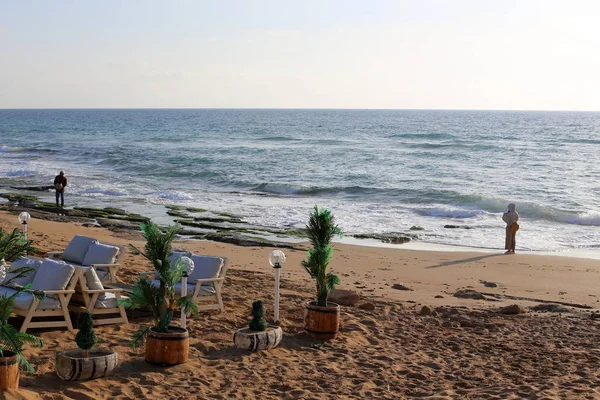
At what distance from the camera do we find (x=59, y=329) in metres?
8.49

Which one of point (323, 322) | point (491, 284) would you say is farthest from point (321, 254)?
point (491, 284)

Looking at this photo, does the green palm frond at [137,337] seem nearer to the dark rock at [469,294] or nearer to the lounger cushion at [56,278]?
the lounger cushion at [56,278]

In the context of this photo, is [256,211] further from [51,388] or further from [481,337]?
[51,388]

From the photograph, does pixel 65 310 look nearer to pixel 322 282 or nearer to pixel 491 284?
pixel 322 282

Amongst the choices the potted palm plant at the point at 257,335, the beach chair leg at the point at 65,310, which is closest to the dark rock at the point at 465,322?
the potted palm plant at the point at 257,335

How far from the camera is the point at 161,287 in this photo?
767cm

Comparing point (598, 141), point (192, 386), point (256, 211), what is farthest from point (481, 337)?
point (598, 141)

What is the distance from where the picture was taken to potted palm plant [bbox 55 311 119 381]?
6.89 m

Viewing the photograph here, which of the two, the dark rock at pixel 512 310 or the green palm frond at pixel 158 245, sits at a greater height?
the green palm frond at pixel 158 245

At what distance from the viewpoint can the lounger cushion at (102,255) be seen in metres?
9.95

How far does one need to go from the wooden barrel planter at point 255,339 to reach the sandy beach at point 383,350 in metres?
0.11

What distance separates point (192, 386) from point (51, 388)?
4.23ft

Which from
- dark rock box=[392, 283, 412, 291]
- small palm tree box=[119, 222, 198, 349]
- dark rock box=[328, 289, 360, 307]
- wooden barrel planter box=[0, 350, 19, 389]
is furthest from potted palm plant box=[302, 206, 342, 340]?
wooden barrel planter box=[0, 350, 19, 389]

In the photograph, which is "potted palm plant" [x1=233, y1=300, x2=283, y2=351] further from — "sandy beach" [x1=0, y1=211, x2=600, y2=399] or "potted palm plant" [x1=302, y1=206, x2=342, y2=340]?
"potted palm plant" [x1=302, y1=206, x2=342, y2=340]
